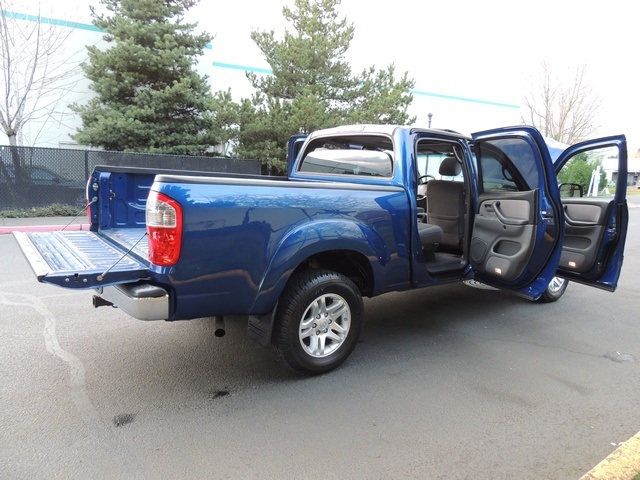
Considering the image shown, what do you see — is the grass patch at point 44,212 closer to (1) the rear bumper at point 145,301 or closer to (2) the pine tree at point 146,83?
(2) the pine tree at point 146,83

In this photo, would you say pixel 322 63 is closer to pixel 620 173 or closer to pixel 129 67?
pixel 129 67

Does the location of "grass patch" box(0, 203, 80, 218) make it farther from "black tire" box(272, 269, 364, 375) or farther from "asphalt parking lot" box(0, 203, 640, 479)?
"black tire" box(272, 269, 364, 375)

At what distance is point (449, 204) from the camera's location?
5.24 m

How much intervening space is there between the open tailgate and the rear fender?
→ 0.81 meters

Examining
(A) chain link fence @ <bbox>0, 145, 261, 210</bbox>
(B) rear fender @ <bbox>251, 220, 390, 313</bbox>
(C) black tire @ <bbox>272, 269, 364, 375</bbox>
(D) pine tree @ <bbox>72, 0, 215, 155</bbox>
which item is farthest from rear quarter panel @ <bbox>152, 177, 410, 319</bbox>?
(D) pine tree @ <bbox>72, 0, 215, 155</bbox>

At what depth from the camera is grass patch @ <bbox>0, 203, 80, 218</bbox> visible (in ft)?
40.5

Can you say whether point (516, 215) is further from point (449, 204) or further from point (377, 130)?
point (377, 130)

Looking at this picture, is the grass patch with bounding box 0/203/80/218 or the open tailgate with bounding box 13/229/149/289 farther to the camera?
the grass patch with bounding box 0/203/80/218

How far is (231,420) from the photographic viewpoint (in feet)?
9.71

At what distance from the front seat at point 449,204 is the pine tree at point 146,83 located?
11068 mm

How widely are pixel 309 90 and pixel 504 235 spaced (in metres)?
11.2

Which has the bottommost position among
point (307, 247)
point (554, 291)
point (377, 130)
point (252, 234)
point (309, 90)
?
point (554, 291)

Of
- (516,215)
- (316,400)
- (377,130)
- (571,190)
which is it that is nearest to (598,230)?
(516,215)

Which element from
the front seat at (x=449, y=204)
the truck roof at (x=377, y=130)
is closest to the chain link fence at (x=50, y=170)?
the truck roof at (x=377, y=130)
